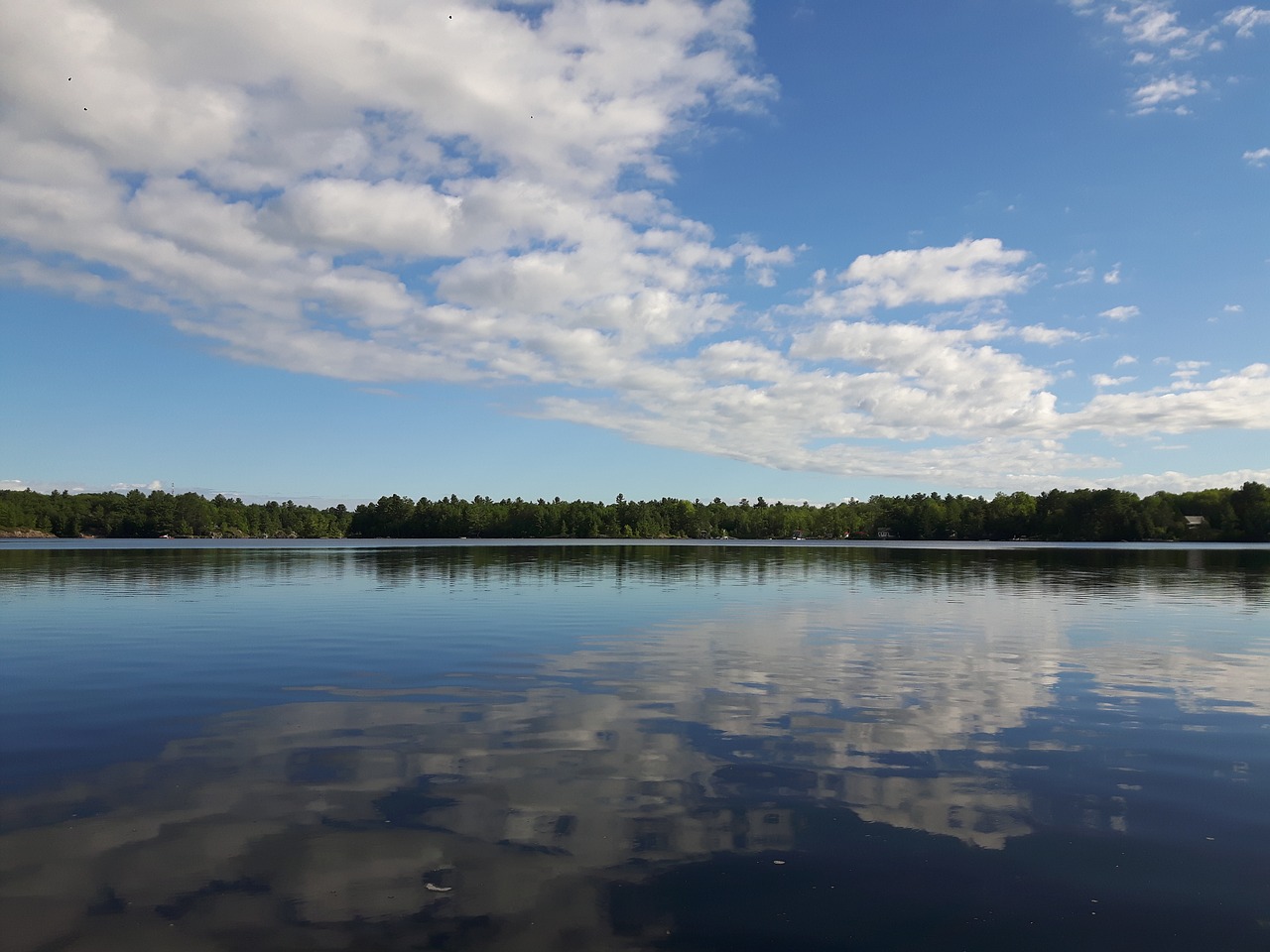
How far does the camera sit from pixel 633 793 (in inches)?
566

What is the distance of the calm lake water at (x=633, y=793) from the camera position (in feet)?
32.6

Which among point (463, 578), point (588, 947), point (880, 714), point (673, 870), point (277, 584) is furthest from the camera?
point (463, 578)

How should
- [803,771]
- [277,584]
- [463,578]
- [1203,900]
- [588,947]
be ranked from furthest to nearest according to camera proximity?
[463,578]
[277,584]
[803,771]
[1203,900]
[588,947]

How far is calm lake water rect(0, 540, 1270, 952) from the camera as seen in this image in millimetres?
9922

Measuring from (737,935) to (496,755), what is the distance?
27.1 feet

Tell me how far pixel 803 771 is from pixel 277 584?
5917cm

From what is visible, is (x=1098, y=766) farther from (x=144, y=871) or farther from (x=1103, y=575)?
(x=1103, y=575)

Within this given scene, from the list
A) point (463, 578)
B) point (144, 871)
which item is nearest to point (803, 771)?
point (144, 871)

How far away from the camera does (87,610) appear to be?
43875 millimetres

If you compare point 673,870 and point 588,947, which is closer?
point 588,947

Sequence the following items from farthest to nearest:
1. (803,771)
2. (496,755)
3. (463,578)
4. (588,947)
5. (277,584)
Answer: (463,578) → (277,584) → (496,755) → (803,771) → (588,947)

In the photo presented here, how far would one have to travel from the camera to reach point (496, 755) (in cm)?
1673

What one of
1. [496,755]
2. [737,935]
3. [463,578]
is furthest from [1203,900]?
[463,578]

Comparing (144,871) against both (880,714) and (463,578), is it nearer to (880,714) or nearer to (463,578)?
(880,714)
